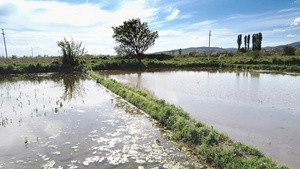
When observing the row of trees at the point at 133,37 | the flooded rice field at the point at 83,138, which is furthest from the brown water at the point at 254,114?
the row of trees at the point at 133,37

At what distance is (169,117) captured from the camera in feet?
22.6

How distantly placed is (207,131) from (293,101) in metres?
7.65

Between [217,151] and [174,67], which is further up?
[174,67]

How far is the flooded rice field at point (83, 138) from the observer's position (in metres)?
4.80

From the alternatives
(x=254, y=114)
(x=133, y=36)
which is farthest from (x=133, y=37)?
(x=254, y=114)

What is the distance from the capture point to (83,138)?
6.10 metres

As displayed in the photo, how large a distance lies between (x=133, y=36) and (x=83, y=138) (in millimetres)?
28667

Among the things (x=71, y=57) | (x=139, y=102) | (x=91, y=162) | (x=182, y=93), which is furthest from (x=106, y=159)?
(x=71, y=57)

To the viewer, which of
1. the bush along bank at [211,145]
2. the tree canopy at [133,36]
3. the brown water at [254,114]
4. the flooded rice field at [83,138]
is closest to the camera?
the bush along bank at [211,145]

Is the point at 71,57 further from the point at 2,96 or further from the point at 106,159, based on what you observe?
the point at 106,159

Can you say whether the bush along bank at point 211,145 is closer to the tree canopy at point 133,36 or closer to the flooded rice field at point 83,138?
the flooded rice field at point 83,138

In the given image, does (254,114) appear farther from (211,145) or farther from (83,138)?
(83,138)

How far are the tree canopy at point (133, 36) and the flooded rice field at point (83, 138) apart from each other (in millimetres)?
24059

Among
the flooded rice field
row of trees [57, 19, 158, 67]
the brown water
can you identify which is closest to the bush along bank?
the flooded rice field
